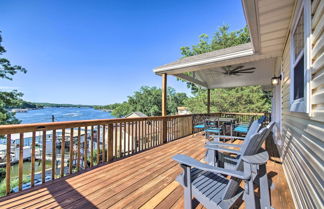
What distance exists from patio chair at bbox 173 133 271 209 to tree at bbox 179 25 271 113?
14.2 meters

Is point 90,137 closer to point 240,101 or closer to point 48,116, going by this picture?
point 240,101

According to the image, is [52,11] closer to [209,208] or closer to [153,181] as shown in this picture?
[153,181]

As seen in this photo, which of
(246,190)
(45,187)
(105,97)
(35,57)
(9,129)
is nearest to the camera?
(246,190)

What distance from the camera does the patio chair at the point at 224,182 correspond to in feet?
3.59

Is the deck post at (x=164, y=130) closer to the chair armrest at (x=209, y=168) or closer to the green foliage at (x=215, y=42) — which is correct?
the chair armrest at (x=209, y=168)

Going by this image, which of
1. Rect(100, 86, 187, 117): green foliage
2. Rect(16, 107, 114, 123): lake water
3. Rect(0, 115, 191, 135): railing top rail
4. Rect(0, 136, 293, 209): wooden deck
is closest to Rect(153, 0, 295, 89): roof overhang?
Rect(0, 136, 293, 209): wooden deck

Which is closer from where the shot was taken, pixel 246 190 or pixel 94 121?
pixel 246 190

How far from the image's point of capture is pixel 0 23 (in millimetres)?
9555

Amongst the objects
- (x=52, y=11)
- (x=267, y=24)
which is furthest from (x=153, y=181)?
(x=52, y=11)

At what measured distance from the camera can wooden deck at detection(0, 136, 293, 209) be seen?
1.73m

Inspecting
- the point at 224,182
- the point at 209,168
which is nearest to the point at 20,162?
the point at 209,168

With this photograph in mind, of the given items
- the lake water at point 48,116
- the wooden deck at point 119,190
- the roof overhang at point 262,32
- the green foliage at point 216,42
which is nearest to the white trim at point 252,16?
the roof overhang at point 262,32

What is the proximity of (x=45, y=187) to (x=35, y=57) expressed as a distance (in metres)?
20.8

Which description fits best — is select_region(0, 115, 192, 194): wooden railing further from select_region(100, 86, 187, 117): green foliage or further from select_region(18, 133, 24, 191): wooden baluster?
select_region(100, 86, 187, 117): green foliage
